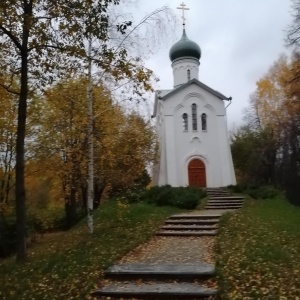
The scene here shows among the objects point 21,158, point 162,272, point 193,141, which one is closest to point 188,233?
point 162,272

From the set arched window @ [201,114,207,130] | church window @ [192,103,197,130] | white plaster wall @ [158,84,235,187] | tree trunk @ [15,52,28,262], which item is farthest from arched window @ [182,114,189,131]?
tree trunk @ [15,52,28,262]

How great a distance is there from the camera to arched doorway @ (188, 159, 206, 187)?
2633 cm

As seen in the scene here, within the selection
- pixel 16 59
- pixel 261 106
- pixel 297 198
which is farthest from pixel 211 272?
pixel 261 106

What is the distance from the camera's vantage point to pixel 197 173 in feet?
86.7

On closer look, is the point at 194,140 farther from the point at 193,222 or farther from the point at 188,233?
the point at 188,233

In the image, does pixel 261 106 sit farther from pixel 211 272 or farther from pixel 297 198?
pixel 211 272

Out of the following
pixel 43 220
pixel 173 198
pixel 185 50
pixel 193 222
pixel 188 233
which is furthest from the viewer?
pixel 185 50

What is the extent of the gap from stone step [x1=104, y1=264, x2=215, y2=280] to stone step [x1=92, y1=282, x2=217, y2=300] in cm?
22

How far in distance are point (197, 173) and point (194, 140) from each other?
7.67 ft

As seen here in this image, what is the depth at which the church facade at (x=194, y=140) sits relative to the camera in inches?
1030

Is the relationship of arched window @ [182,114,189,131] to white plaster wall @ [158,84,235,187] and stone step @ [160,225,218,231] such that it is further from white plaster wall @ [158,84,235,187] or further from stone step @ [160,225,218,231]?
stone step @ [160,225,218,231]

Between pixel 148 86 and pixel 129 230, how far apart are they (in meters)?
4.82

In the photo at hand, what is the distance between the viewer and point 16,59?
9.54 meters

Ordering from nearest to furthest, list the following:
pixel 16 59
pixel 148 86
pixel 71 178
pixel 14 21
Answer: pixel 14 21
pixel 16 59
pixel 148 86
pixel 71 178
